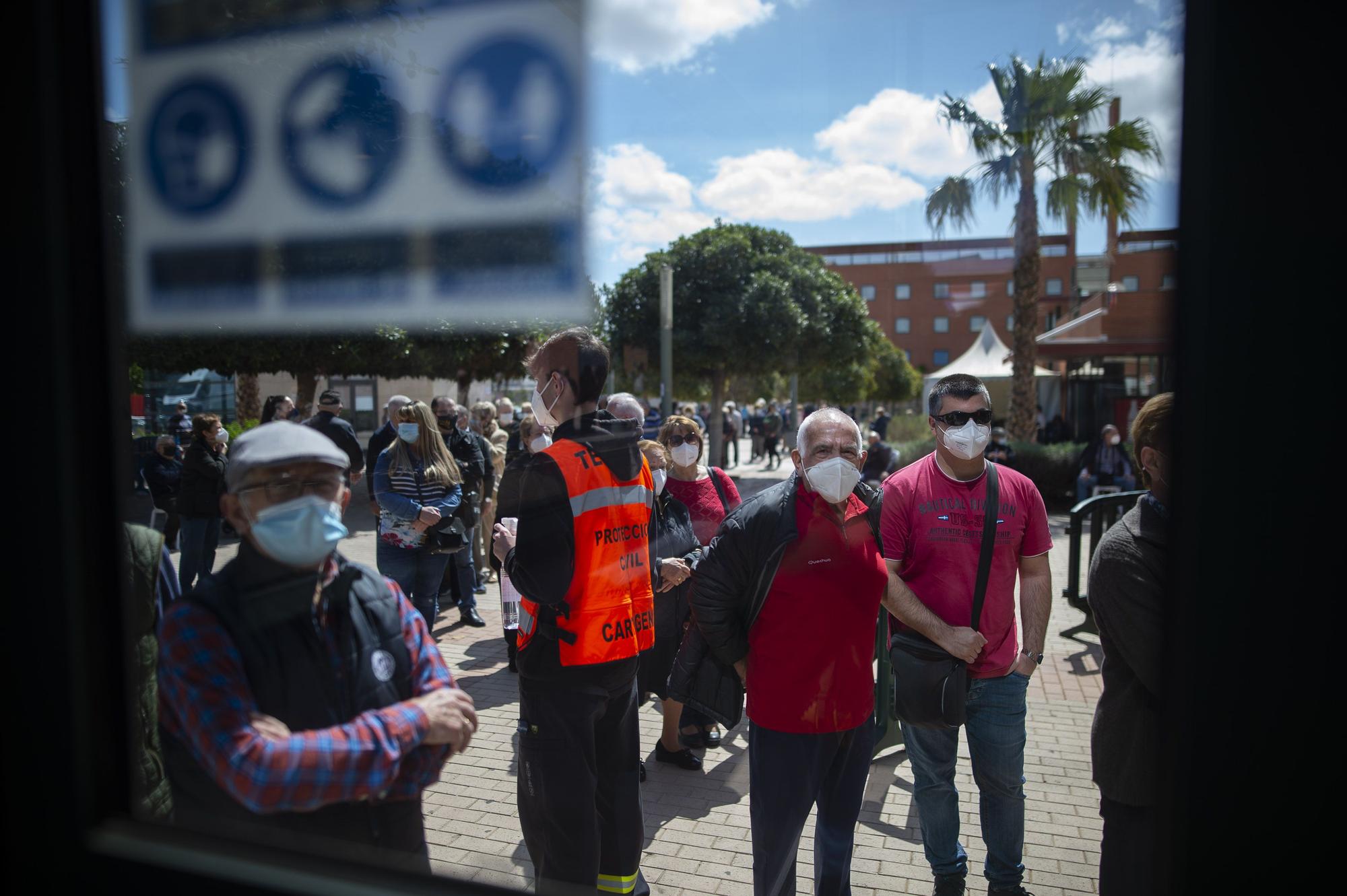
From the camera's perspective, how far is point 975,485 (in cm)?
303

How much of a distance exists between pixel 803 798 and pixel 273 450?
1.89 m

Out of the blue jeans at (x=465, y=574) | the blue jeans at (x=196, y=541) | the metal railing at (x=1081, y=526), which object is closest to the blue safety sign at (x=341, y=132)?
the blue jeans at (x=196, y=541)

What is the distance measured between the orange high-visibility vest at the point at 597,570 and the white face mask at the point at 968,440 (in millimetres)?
1152

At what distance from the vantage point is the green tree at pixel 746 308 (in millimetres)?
11312

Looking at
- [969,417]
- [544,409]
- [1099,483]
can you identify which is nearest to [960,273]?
[969,417]

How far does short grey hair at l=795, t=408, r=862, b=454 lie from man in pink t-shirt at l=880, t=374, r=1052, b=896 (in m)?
0.41

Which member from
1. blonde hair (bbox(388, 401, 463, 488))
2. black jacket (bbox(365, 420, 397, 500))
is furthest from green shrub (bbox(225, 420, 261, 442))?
black jacket (bbox(365, 420, 397, 500))

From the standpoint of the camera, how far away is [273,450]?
5.23 ft

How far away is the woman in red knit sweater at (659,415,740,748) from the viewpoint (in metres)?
4.32

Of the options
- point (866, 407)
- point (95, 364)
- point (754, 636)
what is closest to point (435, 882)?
Answer: point (95, 364)

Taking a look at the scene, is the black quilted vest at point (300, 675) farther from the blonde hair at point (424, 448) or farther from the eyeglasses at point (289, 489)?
the blonde hair at point (424, 448)

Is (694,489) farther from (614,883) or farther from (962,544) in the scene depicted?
(614,883)

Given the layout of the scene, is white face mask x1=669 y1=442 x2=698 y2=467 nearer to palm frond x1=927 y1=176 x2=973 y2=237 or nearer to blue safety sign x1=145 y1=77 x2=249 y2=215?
palm frond x1=927 y1=176 x2=973 y2=237

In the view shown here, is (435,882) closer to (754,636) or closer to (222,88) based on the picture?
(754,636)
